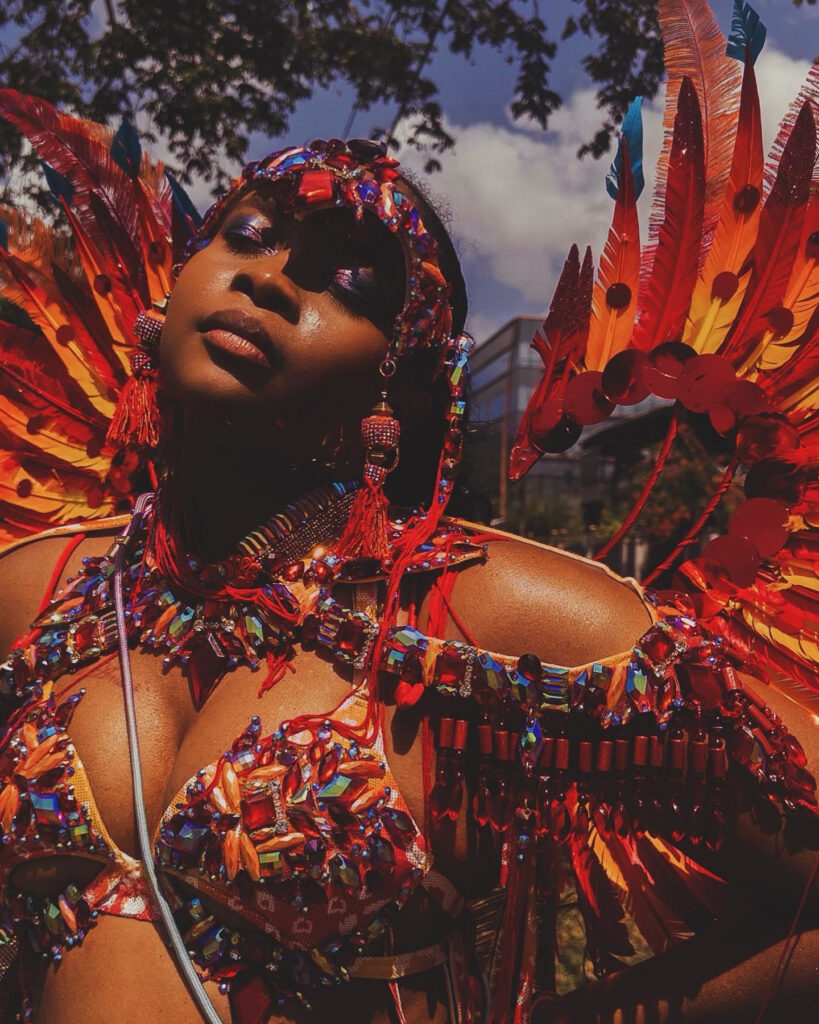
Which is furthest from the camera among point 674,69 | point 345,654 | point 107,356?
Answer: point 107,356

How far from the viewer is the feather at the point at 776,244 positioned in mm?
1563

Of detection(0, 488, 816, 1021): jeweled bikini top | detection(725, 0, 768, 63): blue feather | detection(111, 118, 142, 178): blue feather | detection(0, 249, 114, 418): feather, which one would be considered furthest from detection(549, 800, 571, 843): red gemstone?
detection(111, 118, 142, 178): blue feather

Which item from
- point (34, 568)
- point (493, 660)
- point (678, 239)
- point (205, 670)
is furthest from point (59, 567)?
point (678, 239)

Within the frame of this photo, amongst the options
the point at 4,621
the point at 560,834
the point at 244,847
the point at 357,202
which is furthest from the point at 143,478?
the point at 560,834

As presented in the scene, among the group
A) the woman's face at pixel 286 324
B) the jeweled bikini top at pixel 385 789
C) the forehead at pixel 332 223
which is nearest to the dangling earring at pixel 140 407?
the woman's face at pixel 286 324

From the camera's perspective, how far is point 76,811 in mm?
1419

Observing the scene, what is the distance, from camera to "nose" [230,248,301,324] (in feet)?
4.94

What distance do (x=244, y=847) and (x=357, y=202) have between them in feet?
3.41

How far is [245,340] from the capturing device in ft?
4.85

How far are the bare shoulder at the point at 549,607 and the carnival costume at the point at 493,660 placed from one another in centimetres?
4

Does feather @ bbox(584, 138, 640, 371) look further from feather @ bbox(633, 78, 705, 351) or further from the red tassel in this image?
the red tassel

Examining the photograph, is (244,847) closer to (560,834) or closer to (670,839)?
(560,834)

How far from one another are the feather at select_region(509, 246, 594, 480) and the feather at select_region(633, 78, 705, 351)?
0.11 m

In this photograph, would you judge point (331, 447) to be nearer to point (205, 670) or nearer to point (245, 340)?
point (245, 340)
